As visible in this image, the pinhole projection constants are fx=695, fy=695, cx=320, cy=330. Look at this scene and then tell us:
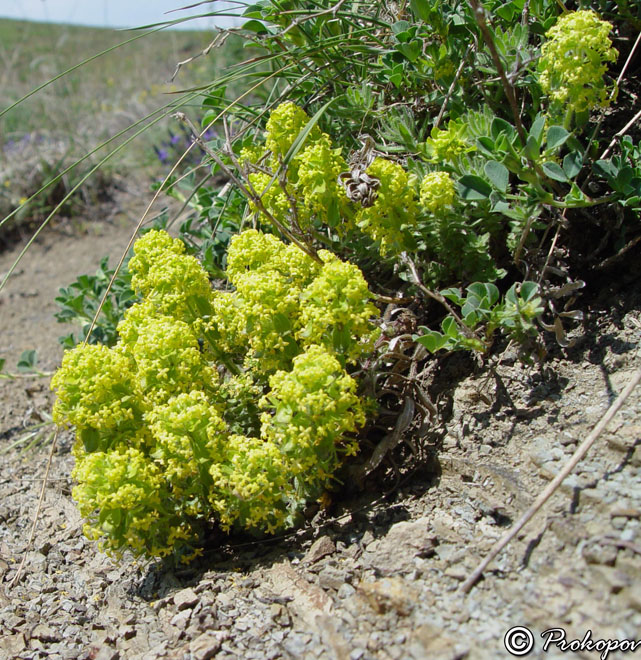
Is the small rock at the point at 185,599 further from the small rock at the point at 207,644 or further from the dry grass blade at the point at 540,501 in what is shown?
the dry grass blade at the point at 540,501

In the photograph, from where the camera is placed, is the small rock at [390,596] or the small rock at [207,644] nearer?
the small rock at [390,596]

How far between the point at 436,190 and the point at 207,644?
4.71 feet

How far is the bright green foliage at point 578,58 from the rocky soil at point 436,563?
26.4 inches

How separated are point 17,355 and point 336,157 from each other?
2.98 metres

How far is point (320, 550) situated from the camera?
1986 mm

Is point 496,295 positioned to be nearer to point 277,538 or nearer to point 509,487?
point 509,487

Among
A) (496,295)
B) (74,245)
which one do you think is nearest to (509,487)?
(496,295)

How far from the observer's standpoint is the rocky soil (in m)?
1.51

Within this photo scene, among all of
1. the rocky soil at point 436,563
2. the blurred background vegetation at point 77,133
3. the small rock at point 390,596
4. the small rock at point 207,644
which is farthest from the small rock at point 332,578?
the blurred background vegetation at point 77,133

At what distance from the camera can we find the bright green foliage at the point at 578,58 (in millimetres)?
1923

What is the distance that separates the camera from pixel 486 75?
2.58 m

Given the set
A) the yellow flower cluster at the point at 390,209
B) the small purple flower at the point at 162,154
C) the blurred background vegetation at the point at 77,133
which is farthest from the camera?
the blurred background vegetation at the point at 77,133

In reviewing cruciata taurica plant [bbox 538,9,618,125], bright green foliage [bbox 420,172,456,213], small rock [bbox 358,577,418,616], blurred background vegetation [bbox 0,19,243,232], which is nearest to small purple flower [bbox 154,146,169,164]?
blurred background vegetation [bbox 0,19,243,232]

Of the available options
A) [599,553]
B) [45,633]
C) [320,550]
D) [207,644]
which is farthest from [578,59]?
[45,633]
